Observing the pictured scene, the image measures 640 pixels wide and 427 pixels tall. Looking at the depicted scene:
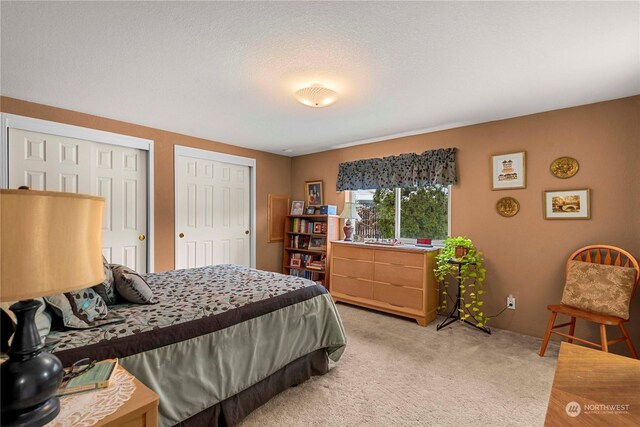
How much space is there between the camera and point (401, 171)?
A: 3.94 metres

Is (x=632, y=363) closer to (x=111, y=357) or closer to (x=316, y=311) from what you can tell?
(x=316, y=311)

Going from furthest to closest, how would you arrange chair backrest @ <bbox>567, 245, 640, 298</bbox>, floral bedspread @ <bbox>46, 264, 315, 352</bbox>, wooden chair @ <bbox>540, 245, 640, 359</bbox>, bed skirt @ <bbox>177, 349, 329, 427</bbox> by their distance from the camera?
chair backrest @ <bbox>567, 245, 640, 298</bbox> → wooden chair @ <bbox>540, 245, 640, 359</bbox> → bed skirt @ <bbox>177, 349, 329, 427</bbox> → floral bedspread @ <bbox>46, 264, 315, 352</bbox>

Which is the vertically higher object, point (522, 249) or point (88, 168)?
point (88, 168)

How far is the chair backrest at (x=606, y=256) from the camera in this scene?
96.4 inches

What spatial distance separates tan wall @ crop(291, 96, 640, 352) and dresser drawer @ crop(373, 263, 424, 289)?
728 millimetres

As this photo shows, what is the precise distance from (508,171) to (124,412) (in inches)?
141

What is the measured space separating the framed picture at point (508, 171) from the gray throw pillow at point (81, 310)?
11.5ft

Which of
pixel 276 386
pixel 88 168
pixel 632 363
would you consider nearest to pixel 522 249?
pixel 632 363

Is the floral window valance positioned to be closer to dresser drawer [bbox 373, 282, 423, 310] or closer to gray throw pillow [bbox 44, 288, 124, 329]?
dresser drawer [bbox 373, 282, 423, 310]

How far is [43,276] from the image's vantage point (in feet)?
2.30

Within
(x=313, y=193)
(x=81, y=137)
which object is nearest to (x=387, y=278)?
(x=313, y=193)

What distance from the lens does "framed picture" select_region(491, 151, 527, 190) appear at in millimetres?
3092

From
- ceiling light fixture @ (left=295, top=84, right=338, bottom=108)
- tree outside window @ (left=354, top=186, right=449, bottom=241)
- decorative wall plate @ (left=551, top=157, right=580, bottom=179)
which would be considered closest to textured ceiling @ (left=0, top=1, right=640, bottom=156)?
ceiling light fixture @ (left=295, top=84, right=338, bottom=108)

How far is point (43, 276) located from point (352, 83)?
221cm
